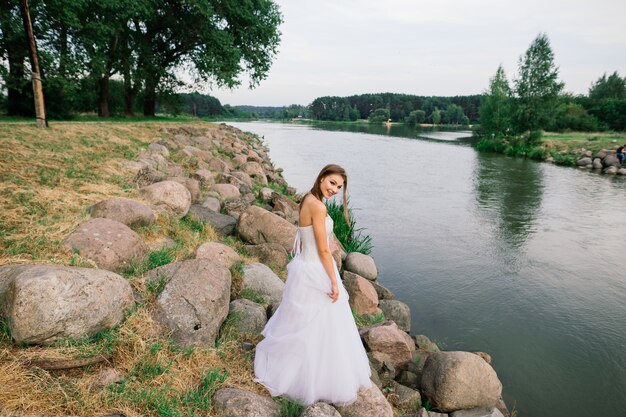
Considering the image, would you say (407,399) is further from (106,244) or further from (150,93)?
(150,93)

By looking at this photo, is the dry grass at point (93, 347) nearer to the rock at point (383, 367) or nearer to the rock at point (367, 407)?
the rock at point (367, 407)

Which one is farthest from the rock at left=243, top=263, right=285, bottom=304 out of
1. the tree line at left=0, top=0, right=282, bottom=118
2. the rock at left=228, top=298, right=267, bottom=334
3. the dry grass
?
the tree line at left=0, top=0, right=282, bottom=118

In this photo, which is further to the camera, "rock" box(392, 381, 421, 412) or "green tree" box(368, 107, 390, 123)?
"green tree" box(368, 107, 390, 123)

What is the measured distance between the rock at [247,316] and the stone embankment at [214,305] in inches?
0.5

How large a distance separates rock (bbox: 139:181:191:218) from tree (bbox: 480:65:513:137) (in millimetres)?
48974

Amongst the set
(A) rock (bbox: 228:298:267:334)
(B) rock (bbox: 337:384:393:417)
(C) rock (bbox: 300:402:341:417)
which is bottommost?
(B) rock (bbox: 337:384:393:417)

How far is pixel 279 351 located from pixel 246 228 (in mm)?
4311

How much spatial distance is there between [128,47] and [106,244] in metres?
27.4

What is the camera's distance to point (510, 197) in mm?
19500

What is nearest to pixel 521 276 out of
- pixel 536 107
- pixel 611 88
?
pixel 536 107

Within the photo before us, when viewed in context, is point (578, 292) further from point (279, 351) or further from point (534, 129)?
point (534, 129)

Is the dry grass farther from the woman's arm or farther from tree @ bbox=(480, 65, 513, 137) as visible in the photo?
tree @ bbox=(480, 65, 513, 137)

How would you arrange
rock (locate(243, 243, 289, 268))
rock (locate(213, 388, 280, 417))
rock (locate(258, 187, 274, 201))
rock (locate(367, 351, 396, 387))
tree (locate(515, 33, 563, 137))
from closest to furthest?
rock (locate(213, 388, 280, 417)) → rock (locate(367, 351, 396, 387)) → rock (locate(243, 243, 289, 268)) → rock (locate(258, 187, 274, 201)) → tree (locate(515, 33, 563, 137))

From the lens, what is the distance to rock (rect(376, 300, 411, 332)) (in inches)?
285
